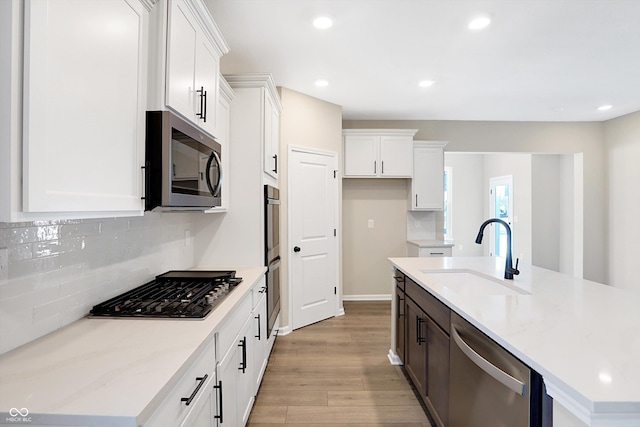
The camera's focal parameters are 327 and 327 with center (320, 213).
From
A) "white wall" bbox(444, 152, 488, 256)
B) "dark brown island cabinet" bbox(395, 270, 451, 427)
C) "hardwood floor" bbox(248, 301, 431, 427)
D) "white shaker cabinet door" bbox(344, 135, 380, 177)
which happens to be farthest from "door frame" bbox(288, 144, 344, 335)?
"white wall" bbox(444, 152, 488, 256)

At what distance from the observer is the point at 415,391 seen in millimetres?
2383

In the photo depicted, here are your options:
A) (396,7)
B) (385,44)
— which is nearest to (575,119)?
(385,44)

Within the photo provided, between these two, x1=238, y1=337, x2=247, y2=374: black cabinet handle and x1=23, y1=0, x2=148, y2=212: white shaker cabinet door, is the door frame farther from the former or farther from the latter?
x1=23, y1=0, x2=148, y2=212: white shaker cabinet door

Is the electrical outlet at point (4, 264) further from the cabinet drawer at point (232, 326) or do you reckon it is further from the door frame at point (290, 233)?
the door frame at point (290, 233)

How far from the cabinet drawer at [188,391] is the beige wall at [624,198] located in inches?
223

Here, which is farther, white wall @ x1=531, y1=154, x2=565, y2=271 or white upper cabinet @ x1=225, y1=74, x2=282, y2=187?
white wall @ x1=531, y1=154, x2=565, y2=271

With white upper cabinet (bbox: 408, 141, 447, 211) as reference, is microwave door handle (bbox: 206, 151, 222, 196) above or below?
below

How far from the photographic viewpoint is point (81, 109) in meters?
0.96

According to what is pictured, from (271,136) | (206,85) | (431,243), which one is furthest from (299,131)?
(431,243)

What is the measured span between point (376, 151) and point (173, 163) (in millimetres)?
3517

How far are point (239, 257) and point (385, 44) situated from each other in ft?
6.96

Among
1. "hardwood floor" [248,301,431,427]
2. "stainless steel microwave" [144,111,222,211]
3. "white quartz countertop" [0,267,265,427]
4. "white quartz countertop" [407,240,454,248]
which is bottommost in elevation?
"hardwood floor" [248,301,431,427]

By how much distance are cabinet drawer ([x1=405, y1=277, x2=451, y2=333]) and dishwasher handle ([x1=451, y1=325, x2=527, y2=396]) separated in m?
0.15

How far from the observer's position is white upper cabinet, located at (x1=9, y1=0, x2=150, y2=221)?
78 centimetres
